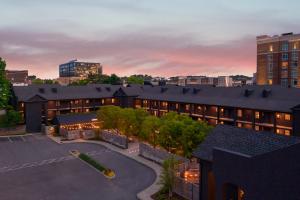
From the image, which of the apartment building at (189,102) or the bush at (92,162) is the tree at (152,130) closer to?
the bush at (92,162)

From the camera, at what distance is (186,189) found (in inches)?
1236

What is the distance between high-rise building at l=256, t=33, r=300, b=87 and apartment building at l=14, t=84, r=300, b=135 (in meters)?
63.2

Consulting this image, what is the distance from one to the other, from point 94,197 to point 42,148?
90.5 ft

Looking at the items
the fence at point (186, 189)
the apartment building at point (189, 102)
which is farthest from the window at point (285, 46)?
the fence at point (186, 189)

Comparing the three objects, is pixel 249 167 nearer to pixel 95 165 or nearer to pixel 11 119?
pixel 95 165

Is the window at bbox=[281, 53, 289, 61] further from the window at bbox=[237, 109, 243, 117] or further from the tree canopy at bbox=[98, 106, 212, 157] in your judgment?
the tree canopy at bbox=[98, 106, 212, 157]

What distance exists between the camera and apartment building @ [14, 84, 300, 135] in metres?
55.7

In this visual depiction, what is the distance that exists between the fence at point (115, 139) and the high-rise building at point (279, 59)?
89937 millimetres

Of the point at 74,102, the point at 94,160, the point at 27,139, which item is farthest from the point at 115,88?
the point at 94,160

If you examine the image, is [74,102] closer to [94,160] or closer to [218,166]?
[94,160]

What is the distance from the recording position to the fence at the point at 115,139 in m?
55.0

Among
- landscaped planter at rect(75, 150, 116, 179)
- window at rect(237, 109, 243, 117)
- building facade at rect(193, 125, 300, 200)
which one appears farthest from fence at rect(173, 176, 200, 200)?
window at rect(237, 109, 243, 117)

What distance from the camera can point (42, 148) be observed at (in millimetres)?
55531

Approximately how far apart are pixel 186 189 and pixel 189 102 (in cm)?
4147
